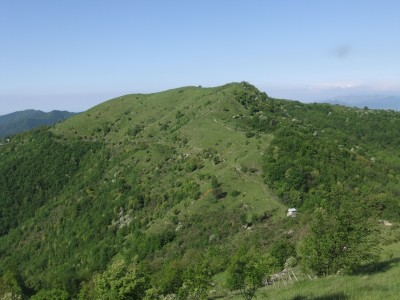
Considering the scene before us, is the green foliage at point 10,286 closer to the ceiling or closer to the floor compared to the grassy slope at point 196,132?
closer to the floor

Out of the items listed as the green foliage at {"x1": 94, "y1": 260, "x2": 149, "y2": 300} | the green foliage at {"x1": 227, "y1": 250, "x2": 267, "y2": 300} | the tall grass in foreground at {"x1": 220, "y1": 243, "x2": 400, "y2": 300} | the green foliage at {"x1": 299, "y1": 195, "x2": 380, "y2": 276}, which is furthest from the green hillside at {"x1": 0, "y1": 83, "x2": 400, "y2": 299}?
the tall grass in foreground at {"x1": 220, "y1": 243, "x2": 400, "y2": 300}

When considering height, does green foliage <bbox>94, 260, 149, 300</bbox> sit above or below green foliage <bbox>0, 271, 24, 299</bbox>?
above

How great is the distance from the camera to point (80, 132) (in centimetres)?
18188

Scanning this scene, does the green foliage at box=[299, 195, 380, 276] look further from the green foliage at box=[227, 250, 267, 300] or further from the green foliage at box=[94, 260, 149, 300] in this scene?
the green foliage at box=[94, 260, 149, 300]

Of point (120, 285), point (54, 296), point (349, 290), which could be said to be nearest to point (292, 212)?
point (54, 296)

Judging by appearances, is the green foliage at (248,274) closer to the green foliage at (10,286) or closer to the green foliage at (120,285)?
the green foliage at (120,285)

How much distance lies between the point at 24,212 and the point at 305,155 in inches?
4787

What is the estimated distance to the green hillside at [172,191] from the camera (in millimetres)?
64750

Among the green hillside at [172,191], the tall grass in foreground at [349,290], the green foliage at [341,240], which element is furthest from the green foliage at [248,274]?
the green foliage at [341,240]

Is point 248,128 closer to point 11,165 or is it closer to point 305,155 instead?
point 305,155

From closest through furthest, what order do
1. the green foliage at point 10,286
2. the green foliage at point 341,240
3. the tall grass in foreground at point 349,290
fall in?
the tall grass in foreground at point 349,290 → the green foliage at point 341,240 → the green foliage at point 10,286

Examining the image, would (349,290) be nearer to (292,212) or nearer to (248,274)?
(248,274)

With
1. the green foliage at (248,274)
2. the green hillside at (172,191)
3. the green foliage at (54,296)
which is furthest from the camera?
the green hillside at (172,191)

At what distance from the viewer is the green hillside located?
212 ft
